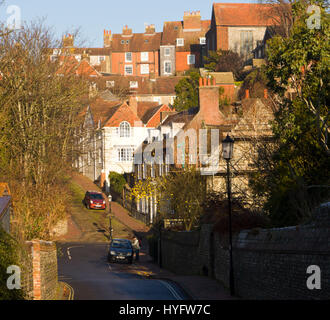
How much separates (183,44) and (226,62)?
3716 cm

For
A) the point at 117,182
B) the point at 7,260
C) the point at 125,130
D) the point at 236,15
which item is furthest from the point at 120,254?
the point at 236,15

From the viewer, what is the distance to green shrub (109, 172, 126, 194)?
69875mm

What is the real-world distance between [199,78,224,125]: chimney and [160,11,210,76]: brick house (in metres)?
66.8

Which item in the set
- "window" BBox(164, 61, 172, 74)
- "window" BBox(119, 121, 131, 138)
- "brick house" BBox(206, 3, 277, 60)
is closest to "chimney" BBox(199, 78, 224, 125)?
"window" BBox(119, 121, 131, 138)

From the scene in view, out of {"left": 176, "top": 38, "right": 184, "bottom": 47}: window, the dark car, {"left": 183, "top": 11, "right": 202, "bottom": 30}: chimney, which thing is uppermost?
{"left": 183, "top": 11, "right": 202, "bottom": 30}: chimney

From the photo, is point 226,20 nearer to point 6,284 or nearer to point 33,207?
point 33,207

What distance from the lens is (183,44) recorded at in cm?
12375

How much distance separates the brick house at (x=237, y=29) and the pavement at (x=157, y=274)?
35.9 meters

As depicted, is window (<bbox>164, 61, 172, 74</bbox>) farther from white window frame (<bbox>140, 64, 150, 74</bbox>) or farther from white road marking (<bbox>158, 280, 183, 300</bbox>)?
white road marking (<bbox>158, 280, 183, 300</bbox>)

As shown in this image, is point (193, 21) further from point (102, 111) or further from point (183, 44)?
point (102, 111)

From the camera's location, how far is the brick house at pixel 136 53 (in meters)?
128
